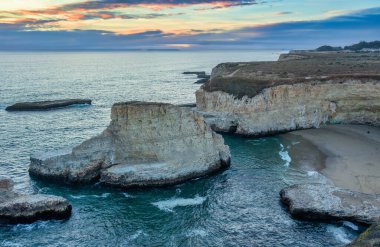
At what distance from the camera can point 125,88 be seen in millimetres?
110688

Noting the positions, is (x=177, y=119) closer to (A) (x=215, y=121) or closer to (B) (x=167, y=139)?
(B) (x=167, y=139)

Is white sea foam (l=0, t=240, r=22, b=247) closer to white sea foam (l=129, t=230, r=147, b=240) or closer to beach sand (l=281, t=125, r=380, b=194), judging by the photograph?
white sea foam (l=129, t=230, r=147, b=240)

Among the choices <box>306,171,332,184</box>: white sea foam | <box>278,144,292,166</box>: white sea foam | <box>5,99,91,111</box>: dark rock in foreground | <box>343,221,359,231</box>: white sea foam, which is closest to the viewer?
<box>343,221,359,231</box>: white sea foam

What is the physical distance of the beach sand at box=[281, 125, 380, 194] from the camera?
38.5 metres

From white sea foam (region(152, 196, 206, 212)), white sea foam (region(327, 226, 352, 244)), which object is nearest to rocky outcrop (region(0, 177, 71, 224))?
white sea foam (region(152, 196, 206, 212))

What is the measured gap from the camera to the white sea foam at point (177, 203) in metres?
33.3

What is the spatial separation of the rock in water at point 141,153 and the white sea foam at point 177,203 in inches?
132

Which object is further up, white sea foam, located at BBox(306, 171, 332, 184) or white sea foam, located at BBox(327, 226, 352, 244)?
white sea foam, located at BBox(306, 171, 332, 184)

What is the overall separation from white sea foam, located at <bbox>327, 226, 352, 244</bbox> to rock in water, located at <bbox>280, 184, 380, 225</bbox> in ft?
3.54

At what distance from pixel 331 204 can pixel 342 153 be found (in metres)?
16.4

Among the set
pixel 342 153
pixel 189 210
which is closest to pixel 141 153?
pixel 189 210

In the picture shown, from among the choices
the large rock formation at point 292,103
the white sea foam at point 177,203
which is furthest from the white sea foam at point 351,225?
the large rock formation at point 292,103

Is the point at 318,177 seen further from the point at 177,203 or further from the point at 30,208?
the point at 30,208

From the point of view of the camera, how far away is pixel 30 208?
30703mm
